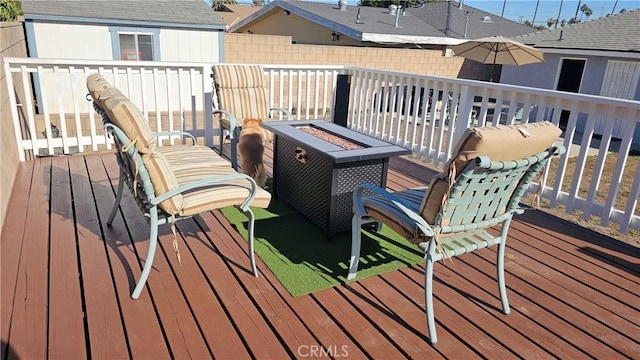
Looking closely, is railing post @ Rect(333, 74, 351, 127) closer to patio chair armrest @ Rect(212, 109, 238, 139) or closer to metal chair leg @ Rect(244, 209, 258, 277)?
patio chair armrest @ Rect(212, 109, 238, 139)

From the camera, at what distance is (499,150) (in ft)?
5.69

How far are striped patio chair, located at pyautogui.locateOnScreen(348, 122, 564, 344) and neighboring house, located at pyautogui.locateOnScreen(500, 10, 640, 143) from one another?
34.7ft

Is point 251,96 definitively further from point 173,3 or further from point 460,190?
point 173,3

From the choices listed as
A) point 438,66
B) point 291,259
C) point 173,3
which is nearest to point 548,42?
point 438,66

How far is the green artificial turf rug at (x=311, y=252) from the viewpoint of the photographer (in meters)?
2.43

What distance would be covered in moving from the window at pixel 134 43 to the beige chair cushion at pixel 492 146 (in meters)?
10.3

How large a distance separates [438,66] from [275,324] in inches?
479

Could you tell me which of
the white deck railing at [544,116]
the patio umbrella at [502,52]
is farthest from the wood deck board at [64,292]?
the patio umbrella at [502,52]

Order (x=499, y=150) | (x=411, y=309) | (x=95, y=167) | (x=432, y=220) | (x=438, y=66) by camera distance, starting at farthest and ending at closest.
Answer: (x=438, y=66)
(x=95, y=167)
(x=411, y=309)
(x=432, y=220)
(x=499, y=150)

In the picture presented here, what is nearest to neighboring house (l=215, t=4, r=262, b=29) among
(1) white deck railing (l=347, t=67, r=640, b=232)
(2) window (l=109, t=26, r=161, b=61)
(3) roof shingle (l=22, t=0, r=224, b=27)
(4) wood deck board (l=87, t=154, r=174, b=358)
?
(3) roof shingle (l=22, t=0, r=224, b=27)

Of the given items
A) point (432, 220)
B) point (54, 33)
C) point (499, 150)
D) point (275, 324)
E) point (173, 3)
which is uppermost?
point (173, 3)

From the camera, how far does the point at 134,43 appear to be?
34.2 ft

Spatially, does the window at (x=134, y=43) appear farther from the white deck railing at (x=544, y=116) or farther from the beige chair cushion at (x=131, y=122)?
the beige chair cushion at (x=131, y=122)

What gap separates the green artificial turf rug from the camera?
243 cm
